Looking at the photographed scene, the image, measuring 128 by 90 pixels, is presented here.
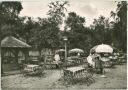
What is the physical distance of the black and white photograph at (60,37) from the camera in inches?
331

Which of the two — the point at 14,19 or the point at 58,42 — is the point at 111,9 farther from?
the point at 58,42

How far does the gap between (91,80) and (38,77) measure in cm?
250

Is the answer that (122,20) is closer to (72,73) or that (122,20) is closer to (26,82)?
(72,73)

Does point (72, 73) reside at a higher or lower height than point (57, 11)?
lower

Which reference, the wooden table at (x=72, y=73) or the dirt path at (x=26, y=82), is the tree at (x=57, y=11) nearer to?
the wooden table at (x=72, y=73)

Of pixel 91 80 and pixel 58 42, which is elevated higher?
pixel 58 42

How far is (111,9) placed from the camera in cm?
840

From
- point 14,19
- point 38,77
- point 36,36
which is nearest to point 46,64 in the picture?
point 36,36

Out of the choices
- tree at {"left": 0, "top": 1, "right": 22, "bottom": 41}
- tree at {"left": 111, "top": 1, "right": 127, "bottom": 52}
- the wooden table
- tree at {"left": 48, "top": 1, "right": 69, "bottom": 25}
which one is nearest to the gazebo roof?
tree at {"left": 0, "top": 1, "right": 22, "bottom": 41}

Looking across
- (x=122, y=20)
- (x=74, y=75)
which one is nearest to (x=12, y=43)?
(x=74, y=75)

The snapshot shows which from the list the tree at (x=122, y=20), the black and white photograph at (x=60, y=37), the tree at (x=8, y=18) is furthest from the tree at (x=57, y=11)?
the tree at (x=122, y=20)

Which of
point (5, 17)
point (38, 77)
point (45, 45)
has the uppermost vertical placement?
point (5, 17)

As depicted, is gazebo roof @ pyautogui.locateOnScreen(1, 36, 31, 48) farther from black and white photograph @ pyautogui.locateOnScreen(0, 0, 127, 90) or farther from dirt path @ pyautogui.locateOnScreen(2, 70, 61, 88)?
dirt path @ pyautogui.locateOnScreen(2, 70, 61, 88)

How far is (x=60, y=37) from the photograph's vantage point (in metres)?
14.8
